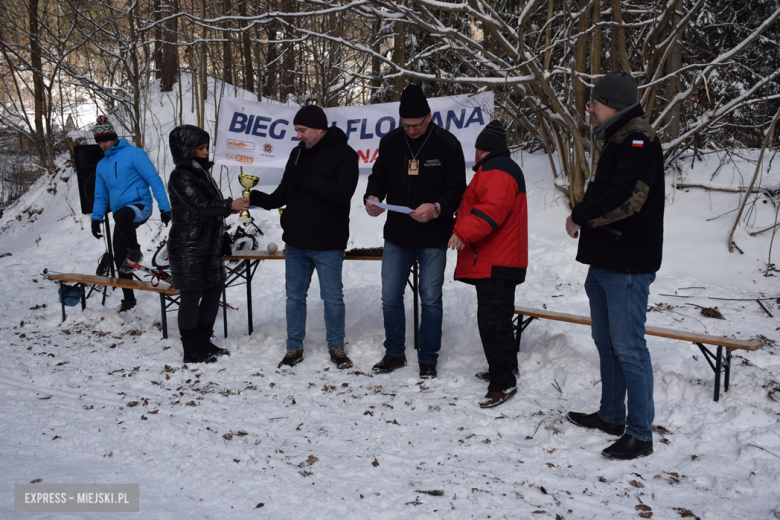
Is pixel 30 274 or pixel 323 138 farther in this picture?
pixel 30 274

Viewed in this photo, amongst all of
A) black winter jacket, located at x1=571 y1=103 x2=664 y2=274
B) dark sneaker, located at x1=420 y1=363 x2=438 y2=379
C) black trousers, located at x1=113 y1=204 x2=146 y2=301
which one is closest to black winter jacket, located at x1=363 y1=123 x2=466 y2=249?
dark sneaker, located at x1=420 y1=363 x2=438 y2=379

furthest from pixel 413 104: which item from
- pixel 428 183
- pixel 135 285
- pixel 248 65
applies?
pixel 248 65

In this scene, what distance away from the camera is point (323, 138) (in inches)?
168

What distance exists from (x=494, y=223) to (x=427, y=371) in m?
1.36

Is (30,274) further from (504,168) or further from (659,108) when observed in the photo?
(659,108)

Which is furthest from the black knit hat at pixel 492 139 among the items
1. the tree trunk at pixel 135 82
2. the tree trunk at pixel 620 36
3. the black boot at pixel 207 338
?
the tree trunk at pixel 135 82

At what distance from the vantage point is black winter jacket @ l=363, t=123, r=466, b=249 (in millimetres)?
4004

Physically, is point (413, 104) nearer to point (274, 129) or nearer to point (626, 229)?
point (626, 229)

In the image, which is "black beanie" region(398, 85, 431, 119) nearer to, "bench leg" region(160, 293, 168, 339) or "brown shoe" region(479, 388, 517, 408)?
"brown shoe" region(479, 388, 517, 408)

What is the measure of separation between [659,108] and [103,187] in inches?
328

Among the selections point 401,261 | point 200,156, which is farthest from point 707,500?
point 200,156

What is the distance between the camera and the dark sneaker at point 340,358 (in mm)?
4402

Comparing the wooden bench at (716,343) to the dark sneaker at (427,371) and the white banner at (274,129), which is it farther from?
the white banner at (274,129)

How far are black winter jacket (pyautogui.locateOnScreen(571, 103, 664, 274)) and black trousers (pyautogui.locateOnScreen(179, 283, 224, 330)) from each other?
300 cm
